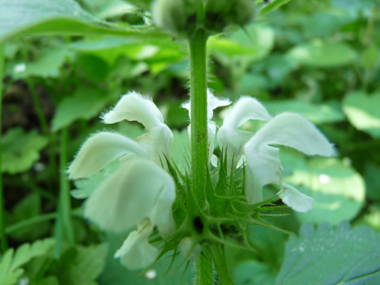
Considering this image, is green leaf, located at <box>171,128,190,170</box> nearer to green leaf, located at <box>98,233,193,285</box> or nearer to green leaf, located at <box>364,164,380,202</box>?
green leaf, located at <box>98,233,193,285</box>

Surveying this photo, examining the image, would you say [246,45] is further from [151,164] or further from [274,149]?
[151,164]

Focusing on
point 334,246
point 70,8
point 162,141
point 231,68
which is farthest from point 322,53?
point 70,8

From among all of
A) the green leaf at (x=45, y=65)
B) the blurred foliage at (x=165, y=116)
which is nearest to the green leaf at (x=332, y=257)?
the blurred foliage at (x=165, y=116)

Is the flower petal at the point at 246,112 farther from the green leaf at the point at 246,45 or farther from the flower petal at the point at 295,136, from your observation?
the green leaf at the point at 246,45

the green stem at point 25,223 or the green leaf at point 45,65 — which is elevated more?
the green leaf at point 45,65

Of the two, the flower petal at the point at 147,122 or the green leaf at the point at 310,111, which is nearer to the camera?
the flower petal at the point at 147,122

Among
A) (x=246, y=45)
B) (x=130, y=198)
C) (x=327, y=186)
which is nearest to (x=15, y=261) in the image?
(x=130, y=198)

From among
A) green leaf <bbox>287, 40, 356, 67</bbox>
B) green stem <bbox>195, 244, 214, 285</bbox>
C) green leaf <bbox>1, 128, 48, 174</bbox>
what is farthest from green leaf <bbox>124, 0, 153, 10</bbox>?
green leaf <bbox>287, 40, 356, 67</bbox>

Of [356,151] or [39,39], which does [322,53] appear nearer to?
[356,151]
